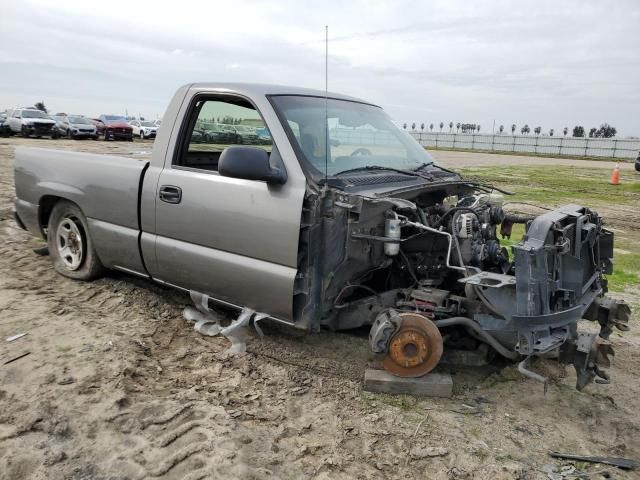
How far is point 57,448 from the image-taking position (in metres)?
2.81

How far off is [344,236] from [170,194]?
1.46m

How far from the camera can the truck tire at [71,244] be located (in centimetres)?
510

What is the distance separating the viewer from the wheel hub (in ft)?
11.5

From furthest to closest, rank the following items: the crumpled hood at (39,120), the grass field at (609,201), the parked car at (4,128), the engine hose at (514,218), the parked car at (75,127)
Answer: the parked car at (75,127), the parked car at (4,128), the crumpled hood at (39,120), the grass field at (609,201), the engine hose at (514,218)

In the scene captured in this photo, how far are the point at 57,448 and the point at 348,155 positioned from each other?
→ 2.60m

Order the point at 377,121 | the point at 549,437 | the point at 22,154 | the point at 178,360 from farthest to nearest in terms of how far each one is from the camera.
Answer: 1. the point at 22,154
2. the point at 377,121
3. the point at 178,360
4. the point at 549,437

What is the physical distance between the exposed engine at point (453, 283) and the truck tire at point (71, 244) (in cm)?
251

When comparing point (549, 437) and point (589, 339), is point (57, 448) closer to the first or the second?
point (549, 437)

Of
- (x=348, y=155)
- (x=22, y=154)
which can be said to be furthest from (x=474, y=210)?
(x=22, y=154)

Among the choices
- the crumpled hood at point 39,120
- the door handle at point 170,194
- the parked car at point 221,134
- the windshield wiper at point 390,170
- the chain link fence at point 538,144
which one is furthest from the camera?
the chain link fence at point 538,144

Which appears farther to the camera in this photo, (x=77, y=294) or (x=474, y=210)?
(x=77, y=294)

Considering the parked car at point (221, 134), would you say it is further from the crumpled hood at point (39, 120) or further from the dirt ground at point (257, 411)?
the crumpled hood at point (39, 120)

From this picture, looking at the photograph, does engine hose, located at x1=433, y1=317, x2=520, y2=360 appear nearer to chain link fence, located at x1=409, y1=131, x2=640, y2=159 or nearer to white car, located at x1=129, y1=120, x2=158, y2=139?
white car, located at x1=129, y1=120, x2=158, y2=139

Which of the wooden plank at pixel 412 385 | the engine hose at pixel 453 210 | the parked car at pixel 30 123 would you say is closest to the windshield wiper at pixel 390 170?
the engine hose at pixel 453 210
